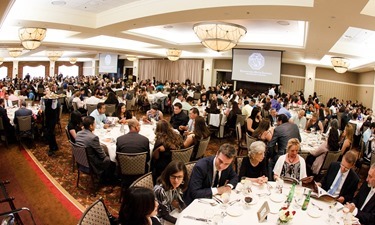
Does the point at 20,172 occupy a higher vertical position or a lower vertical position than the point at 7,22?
lower

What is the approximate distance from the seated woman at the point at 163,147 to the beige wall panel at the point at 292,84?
13.9 metres

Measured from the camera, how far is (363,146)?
6.20m

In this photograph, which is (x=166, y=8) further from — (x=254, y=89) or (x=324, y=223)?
(x=254, y=89)

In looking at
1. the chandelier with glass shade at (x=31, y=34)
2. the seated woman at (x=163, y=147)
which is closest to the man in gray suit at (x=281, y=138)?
the seated woman at (x=163, y=147)

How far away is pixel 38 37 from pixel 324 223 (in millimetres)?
7522

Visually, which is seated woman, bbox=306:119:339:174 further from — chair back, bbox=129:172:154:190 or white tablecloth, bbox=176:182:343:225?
chair back, bbox=129:172:154:190

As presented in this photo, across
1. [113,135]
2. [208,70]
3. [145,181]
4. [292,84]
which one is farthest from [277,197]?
[208,70]

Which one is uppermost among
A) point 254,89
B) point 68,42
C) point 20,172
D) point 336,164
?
point 68,42

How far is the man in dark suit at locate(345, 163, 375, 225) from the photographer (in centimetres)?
284

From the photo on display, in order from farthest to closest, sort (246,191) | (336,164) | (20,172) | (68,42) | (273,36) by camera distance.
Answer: (68,42), (273,36), (20,172), (336,164), (246,191)

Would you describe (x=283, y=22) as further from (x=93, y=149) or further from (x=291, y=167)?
(x=93, y=149)

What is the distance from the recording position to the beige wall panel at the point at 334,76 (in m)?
16.2

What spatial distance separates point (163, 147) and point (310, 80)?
13.9 meters

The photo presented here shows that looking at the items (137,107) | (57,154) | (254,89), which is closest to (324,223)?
(57,154)
